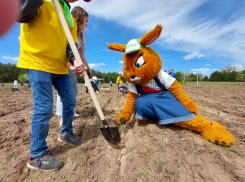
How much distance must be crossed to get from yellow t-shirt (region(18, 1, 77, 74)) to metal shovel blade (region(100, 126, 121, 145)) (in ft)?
3.02

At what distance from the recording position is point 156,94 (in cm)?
221

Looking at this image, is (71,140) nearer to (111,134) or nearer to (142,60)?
(111,134)

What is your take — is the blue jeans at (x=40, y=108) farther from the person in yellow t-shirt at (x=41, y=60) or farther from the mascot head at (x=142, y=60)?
the mascot head at (x=142, y=60)

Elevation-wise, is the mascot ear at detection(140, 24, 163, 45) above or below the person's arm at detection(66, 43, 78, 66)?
above

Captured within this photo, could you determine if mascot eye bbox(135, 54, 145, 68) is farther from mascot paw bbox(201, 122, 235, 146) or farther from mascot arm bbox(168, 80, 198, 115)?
mascot paw bbox(201, 122, 235, 146)

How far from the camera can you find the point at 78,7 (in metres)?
2.22

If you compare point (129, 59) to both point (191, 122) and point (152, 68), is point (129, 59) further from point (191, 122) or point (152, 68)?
point (191, 122)

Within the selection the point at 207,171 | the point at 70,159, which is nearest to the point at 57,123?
the point at 70,159

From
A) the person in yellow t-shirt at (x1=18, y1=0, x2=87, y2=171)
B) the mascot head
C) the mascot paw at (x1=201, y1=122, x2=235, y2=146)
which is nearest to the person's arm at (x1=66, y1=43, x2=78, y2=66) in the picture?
the person in yellow t-shirt at (x1=18, y1=0, x2=87, y2=171)

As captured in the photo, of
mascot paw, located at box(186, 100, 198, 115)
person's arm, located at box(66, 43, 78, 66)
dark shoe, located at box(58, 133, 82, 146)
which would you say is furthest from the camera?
mascot paw, located at box(186, 100, 198, 115)

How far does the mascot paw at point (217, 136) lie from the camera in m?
1.67

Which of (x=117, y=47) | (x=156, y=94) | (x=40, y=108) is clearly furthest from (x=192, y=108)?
(x=40, y=108)

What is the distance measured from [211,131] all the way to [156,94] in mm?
909

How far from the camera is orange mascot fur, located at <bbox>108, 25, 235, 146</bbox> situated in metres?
1.92
